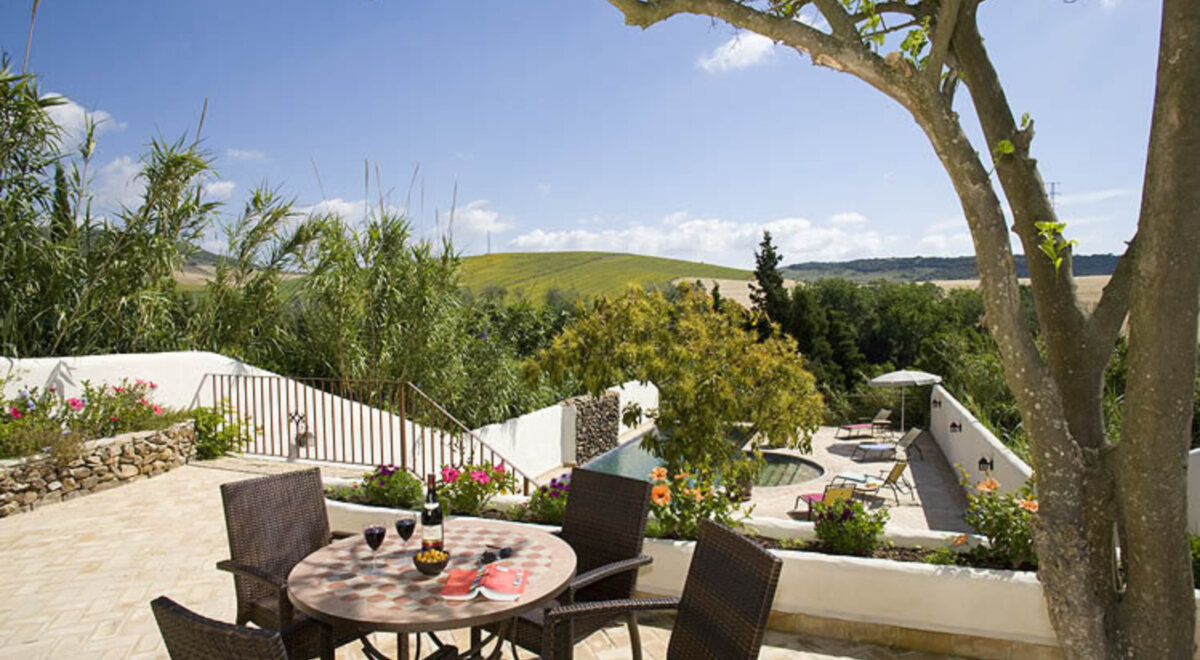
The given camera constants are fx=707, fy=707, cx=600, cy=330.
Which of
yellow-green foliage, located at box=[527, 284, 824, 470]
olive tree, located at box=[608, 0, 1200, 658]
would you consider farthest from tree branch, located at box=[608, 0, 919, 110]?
yellow-green foliage, located at box=[527, 284, 824, 470]

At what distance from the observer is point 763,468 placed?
1245 cm

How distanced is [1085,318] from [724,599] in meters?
1.82

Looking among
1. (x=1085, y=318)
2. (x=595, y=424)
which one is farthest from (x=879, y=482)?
(x=1085, y=318)

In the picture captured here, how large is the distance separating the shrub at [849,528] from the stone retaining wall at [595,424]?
908 centimetres

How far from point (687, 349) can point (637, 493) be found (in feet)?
11.8

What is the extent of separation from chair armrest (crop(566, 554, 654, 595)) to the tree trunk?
68.3 inches

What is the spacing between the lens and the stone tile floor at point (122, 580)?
3.32 m

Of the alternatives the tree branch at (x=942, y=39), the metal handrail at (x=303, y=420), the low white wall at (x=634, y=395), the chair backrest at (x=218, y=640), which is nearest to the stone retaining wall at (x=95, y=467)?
the metal handrail at (x=303, y=420)

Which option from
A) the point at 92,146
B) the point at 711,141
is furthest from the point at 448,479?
the point at 711,141

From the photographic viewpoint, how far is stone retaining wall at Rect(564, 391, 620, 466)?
12.8m

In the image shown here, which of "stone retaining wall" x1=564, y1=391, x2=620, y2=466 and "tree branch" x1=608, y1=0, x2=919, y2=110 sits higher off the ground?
"tree branch" x1=608, y1=0, x2=919, y2=110

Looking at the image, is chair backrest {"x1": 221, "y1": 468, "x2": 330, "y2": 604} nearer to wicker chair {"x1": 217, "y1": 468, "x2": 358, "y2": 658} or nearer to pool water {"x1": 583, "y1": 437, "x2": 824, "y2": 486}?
wicker chair {"x1": 217, "y1": 468, "x2": 358, "y2": 658}

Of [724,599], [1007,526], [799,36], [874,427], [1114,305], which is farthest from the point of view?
[874,427]

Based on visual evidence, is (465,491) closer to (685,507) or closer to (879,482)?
(685,507)
